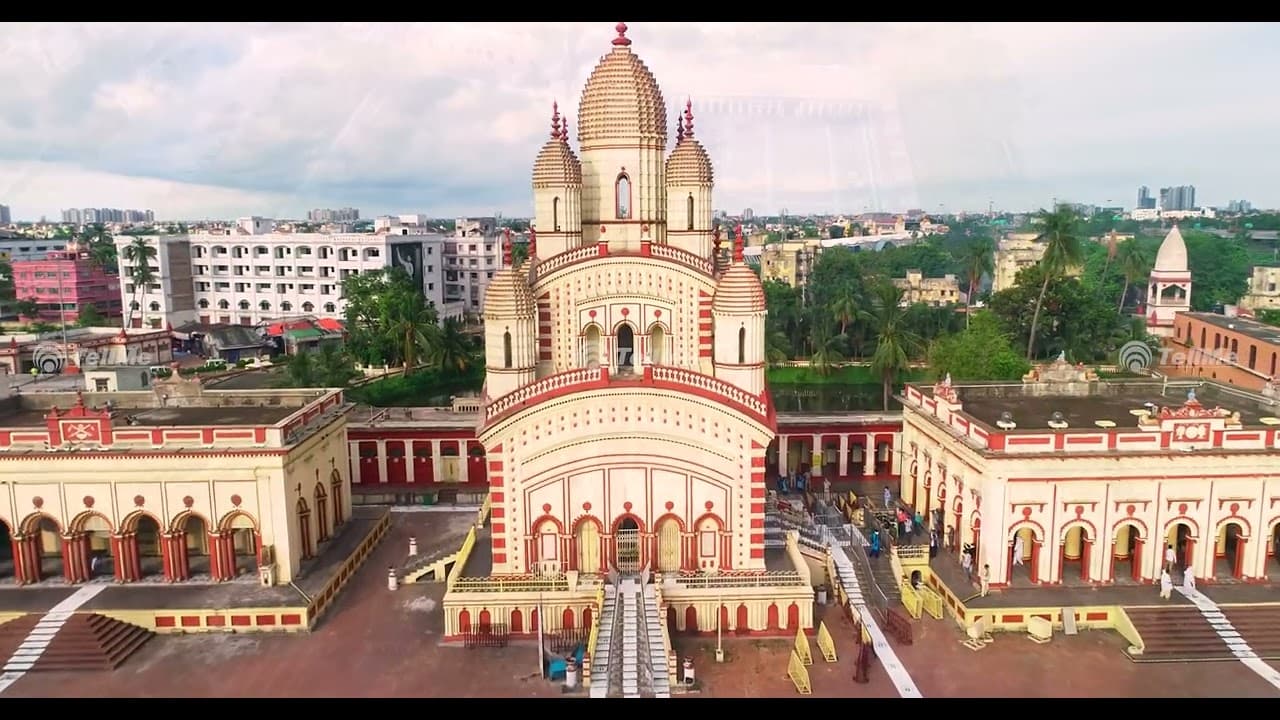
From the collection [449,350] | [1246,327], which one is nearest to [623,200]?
[449,350]

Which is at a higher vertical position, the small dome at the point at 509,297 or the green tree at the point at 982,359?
the small dome at the point at 509,297

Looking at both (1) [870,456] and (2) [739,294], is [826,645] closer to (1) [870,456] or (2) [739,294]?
(2) [739,294]

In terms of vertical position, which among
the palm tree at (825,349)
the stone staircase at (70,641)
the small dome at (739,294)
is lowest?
the stone staircase at (70,641)

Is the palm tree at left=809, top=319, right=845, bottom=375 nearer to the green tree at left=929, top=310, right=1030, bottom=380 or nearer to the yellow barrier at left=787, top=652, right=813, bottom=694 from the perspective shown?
the green tree at left=929, top=310, right=1030, bottom=380

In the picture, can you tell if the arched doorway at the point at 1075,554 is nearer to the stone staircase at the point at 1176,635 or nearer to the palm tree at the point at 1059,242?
the stone staircase at the point at 1176,635

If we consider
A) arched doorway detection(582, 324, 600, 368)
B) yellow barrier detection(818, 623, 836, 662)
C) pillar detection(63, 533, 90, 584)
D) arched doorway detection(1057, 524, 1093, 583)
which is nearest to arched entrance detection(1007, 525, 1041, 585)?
arched doorway detection(1057, 524, 1093, 583)

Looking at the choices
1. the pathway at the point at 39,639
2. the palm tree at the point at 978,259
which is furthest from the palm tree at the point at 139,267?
the palm tree at the point at 978,259
